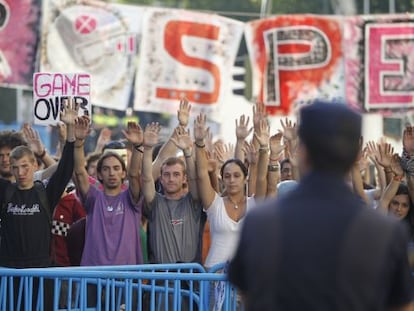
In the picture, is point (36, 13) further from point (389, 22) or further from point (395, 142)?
point (395, 142)

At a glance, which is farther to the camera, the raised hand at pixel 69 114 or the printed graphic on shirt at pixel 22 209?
the raised hand at pixel 69 114

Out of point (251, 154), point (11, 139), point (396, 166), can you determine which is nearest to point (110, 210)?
point (251, 154)

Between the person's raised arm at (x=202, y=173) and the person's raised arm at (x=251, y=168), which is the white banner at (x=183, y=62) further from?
the person's raised arm at (x=202, y=173)

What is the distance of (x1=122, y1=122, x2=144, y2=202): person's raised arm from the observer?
9.92m

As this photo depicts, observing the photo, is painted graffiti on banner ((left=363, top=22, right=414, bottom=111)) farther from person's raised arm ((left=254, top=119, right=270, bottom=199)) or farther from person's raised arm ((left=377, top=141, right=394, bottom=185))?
person's raised arm ((left=254, top=119, right=270, bottom=199))

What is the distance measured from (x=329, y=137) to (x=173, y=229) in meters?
5.29

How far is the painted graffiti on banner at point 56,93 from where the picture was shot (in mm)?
10922

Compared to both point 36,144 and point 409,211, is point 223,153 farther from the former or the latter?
point 409,211

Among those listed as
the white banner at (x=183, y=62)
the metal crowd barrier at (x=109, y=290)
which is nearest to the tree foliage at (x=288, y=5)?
the white banner at (x=183, y=62)

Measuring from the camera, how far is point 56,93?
36.4ft

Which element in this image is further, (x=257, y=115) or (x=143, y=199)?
(x=257, y=115)

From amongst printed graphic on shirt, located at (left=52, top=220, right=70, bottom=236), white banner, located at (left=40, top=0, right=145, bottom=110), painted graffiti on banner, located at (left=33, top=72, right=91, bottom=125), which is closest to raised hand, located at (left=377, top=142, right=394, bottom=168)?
painted graffiti on banner, located at (left=33, top=72, right=91, bottom=125)

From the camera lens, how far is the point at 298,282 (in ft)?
14.6

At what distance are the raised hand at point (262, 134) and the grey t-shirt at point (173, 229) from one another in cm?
73
